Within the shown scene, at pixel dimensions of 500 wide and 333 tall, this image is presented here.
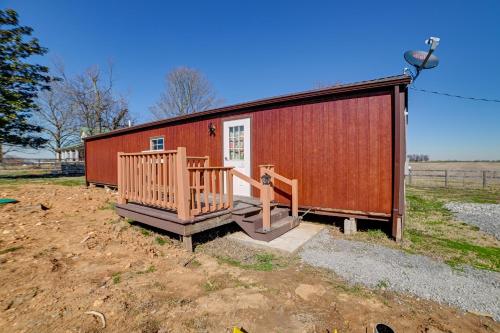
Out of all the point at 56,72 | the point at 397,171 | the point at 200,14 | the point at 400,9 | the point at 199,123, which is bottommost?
the point at 397,171

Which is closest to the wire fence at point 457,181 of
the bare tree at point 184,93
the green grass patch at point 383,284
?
the green grass patch at point 383,284

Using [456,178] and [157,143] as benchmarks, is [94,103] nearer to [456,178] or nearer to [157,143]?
[157,143]

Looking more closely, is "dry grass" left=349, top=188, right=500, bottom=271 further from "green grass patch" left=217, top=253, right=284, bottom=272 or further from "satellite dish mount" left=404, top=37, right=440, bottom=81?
"satellite dish mount" left=404, top=37, right=440, bottom=81

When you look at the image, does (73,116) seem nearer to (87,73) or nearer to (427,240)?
(87,73)

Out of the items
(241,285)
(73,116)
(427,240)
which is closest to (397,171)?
(427,240)

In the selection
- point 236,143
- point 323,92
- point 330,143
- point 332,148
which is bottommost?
point 332,148

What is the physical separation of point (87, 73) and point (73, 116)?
262 inches

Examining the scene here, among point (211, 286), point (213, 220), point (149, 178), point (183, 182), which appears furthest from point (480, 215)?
point (149, 178)

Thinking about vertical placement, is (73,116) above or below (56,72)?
below

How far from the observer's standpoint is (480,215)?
21.2 feet

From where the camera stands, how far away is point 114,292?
102 inches

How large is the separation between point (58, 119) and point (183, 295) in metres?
36.7

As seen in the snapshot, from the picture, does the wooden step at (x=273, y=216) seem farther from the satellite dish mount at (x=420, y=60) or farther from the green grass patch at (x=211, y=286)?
the satellite dish mount at (x=420, y=60)

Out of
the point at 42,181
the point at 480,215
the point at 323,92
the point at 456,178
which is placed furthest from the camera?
the point at 456,178
